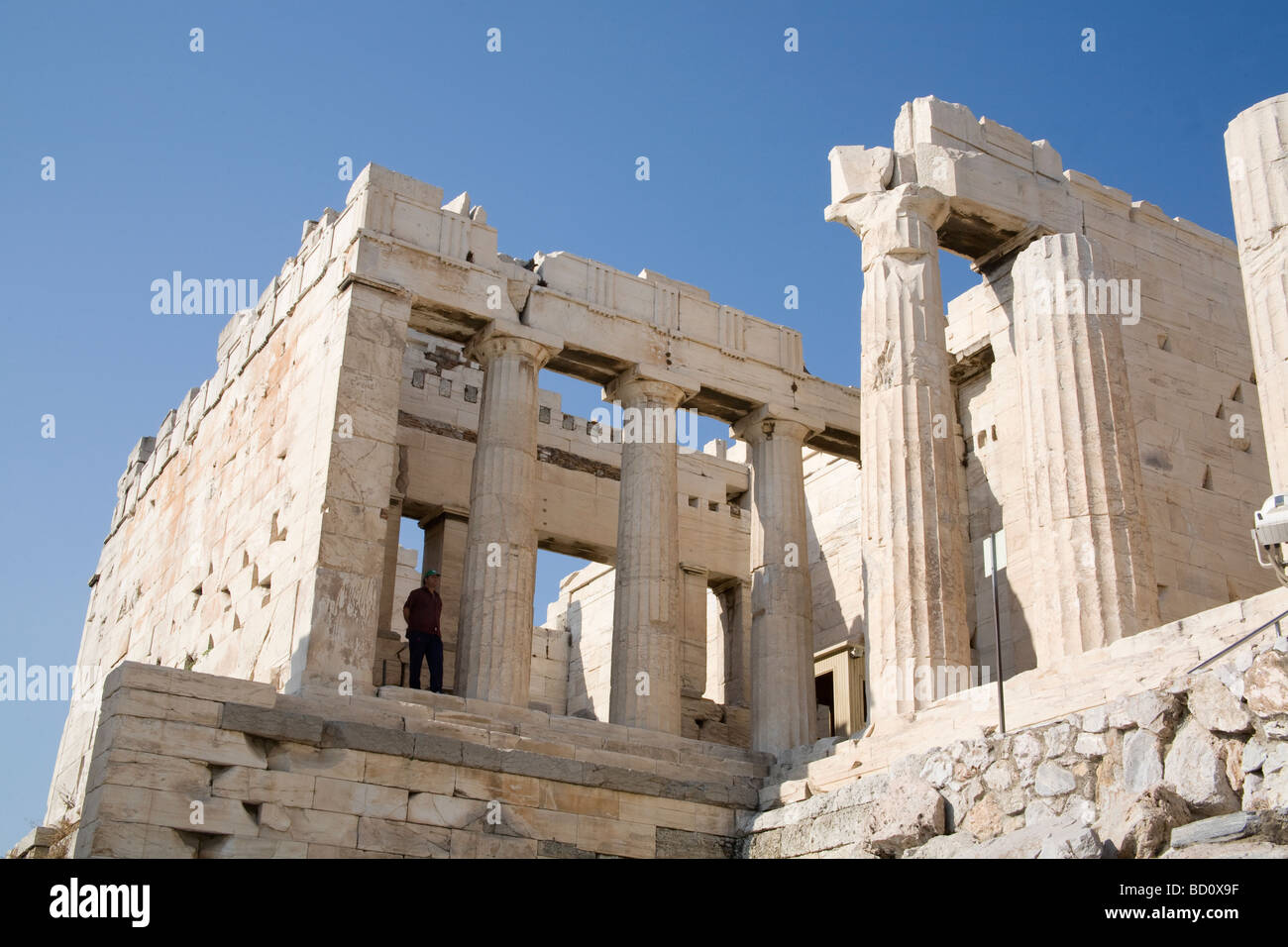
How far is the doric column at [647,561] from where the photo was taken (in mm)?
22891

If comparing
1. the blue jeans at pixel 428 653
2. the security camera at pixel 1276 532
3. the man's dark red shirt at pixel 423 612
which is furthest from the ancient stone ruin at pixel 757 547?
the security camera at pixel 1276 532

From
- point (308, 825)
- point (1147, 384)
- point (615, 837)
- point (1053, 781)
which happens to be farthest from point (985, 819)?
point (1147, 384)

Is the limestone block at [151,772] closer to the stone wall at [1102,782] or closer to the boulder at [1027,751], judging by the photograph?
the stone wall at [1102,782]

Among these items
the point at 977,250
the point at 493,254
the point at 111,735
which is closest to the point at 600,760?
the point at 111,735

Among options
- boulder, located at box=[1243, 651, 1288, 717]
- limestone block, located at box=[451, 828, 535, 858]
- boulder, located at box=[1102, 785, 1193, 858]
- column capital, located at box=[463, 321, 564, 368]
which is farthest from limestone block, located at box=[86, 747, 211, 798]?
boulder, located at box=[1243, 651, 1288, 717]

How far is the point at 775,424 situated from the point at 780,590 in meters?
3.34

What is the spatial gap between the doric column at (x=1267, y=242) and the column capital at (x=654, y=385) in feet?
32.5

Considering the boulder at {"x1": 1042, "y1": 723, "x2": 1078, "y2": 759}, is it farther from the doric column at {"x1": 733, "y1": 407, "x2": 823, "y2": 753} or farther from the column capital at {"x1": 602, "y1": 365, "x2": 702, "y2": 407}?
the column capital at {"x1": 602, "y1": 365, "x2": 702, "y2": 407}

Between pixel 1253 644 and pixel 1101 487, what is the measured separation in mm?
5967

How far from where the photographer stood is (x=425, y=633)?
22.3 m

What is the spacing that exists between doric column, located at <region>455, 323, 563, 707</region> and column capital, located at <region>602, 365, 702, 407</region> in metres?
1.61

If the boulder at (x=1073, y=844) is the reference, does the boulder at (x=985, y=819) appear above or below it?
above

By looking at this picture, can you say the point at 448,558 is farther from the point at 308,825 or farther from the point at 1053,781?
the point at 1053,781
